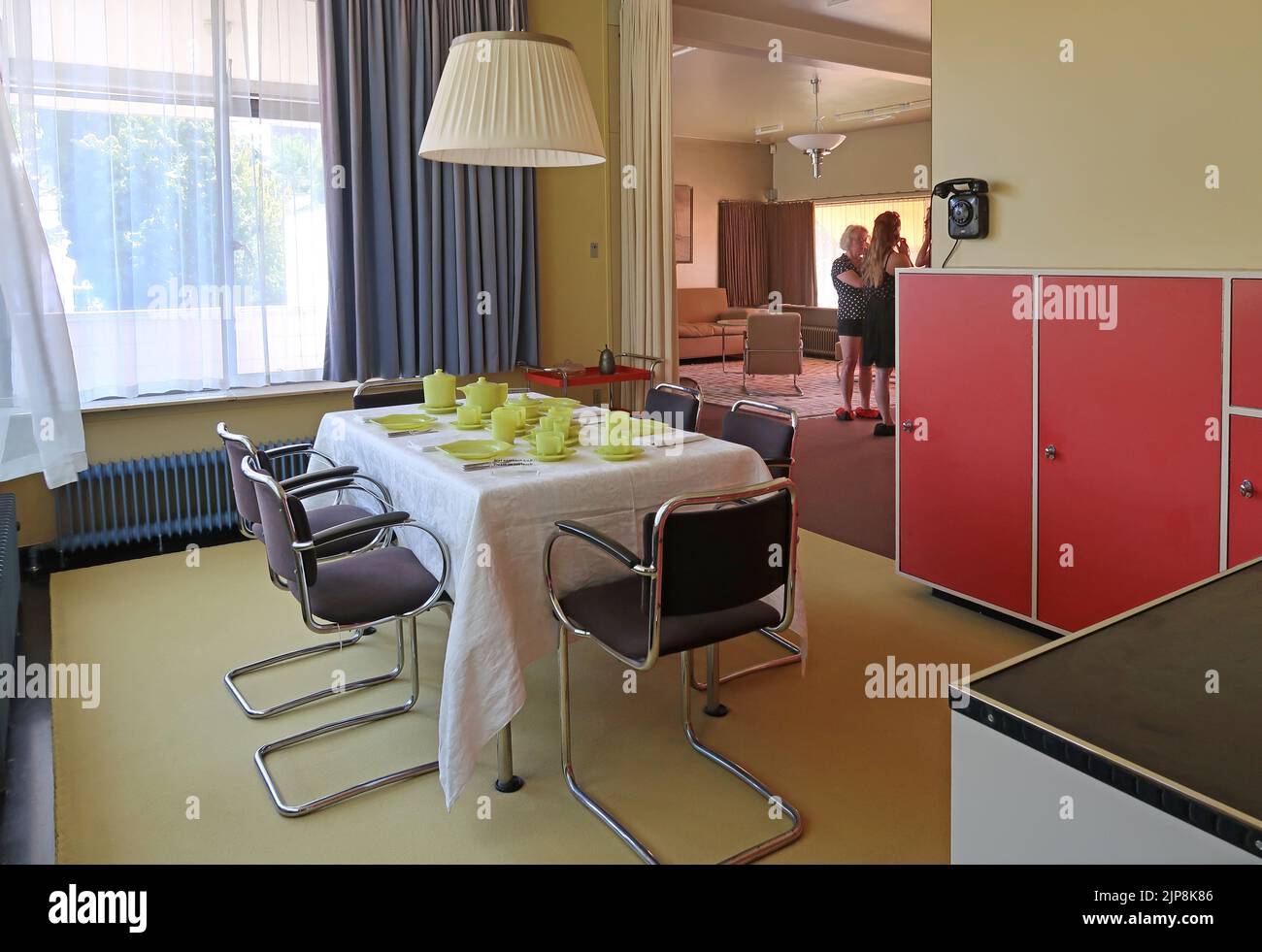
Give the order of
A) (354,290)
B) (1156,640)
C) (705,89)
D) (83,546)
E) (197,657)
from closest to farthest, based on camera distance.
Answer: (1156,640) < (197,657) < (83,546) < (354,290) < (705,89)

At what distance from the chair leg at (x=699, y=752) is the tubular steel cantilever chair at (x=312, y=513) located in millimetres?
795

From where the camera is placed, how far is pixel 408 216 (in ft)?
17.0

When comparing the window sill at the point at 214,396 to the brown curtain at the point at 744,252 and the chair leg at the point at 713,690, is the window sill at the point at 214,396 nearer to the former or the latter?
the chair leg at the point at 713,690

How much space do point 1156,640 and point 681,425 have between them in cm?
261

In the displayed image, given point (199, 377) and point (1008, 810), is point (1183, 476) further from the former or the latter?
point (199, 377)

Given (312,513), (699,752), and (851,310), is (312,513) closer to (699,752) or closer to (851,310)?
(699,752)

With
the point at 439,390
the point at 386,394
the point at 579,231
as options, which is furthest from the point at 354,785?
the point at 579,231

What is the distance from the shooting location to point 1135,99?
3.19 metres

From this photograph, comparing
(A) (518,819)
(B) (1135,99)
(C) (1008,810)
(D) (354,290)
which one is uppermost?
(B) (1135,99)

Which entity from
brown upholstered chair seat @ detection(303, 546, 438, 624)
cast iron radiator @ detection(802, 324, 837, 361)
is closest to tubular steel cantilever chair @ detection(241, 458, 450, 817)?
brown upholstered chair seat @ detection(303, 546, 438, 624)

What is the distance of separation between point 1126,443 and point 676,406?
4.99ft

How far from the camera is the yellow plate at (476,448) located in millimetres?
2955

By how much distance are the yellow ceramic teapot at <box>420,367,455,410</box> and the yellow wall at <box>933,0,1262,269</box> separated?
1.93 meters
